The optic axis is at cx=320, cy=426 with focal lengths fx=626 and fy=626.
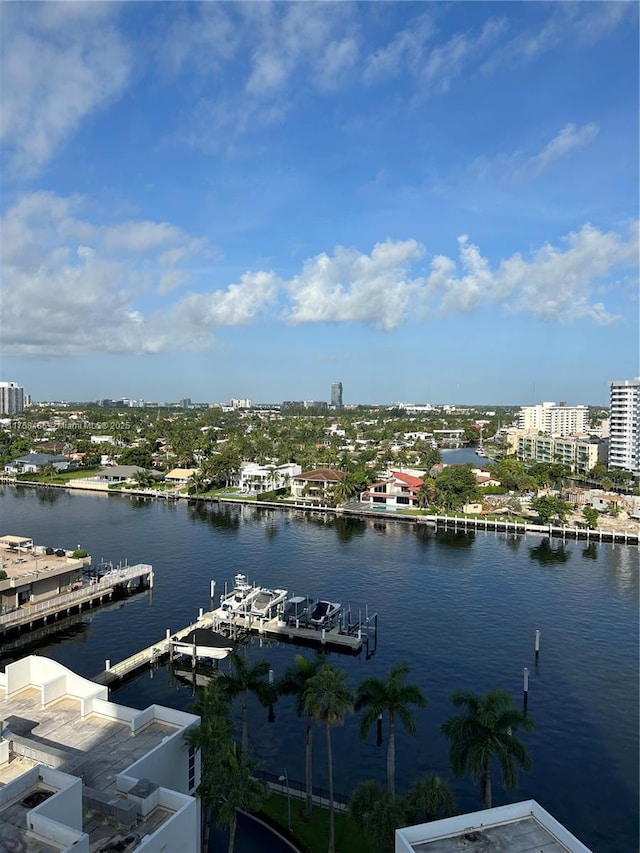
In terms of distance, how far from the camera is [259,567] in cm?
5819

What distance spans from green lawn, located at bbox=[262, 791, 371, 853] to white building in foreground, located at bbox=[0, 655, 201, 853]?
533 centimetres

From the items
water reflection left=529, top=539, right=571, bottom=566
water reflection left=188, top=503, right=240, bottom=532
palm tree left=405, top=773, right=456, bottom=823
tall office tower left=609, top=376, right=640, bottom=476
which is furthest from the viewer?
tall office tower left=609, top=376, right=640, bottom=476

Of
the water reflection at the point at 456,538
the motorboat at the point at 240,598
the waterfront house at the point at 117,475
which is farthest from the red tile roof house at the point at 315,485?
the motorboat at the point at 240,598

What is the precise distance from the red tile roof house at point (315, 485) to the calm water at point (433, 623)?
919cm

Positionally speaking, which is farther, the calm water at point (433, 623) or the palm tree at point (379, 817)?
the calm water at point (433, 623)

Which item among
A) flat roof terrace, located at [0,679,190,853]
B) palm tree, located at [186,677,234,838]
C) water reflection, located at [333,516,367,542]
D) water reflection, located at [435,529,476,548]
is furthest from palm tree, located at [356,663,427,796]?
water reflection, located at [333,516,367,542]

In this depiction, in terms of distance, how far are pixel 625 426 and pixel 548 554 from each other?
6372 cm

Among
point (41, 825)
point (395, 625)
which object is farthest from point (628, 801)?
point (41, 825)

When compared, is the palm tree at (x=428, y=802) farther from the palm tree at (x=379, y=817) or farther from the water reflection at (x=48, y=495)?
the water reflection at (x=48, y=495)

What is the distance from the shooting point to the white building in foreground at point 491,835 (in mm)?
13867

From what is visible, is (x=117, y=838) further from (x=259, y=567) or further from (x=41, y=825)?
(x=259, y=567)

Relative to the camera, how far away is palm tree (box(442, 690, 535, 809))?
20.2 metres

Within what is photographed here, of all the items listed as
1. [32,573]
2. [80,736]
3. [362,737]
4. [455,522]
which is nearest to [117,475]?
[455,522]

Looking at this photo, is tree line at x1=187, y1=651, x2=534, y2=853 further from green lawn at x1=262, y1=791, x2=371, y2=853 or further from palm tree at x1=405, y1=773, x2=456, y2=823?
green lawn at x1=262, y1=791, x2=371, y2=853
